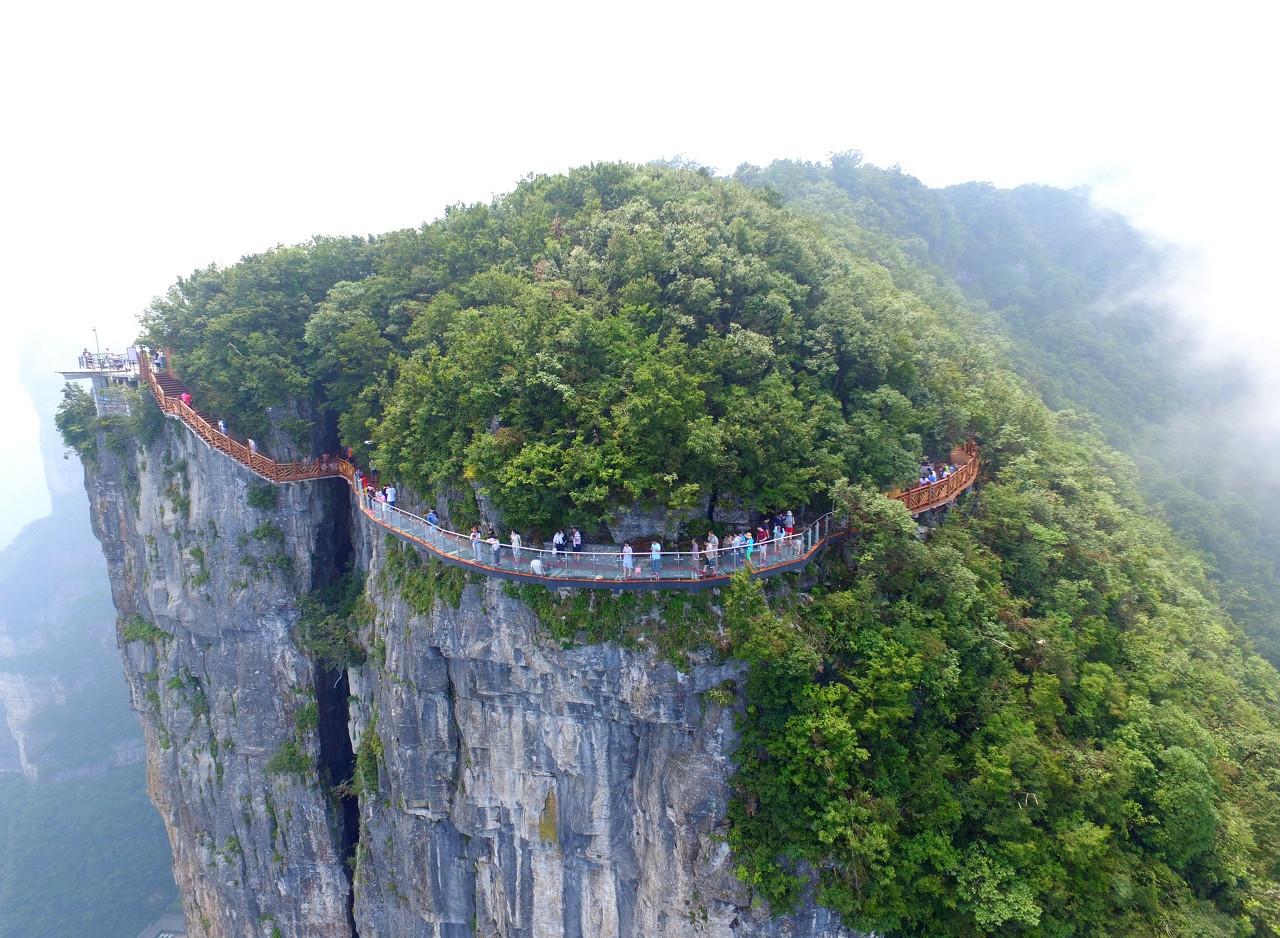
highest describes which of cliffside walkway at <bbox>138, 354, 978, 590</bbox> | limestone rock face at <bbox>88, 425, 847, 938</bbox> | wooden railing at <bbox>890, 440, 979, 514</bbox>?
wooden railing at <bbox>890, 440, 979, 514</bbox>

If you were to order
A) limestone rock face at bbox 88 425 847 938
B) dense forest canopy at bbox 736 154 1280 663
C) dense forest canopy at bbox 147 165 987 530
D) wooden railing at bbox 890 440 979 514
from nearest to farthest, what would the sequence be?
limestone rock face at bbox 88 425 847 938 → dense forest canopy at bbox 147 165 987 530 → wooden railing at bbox 890 440 979 514 → dense forest canopy at bbox 736 154 1280 663

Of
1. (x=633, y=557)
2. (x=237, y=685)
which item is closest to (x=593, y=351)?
(x=633, y=557)

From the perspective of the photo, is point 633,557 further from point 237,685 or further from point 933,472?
point 237,685

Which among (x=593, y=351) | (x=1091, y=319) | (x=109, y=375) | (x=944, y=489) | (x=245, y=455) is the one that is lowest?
(x=944, y=489)

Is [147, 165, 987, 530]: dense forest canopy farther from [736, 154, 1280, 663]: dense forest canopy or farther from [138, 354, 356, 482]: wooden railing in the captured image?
[736, 154, 1280, 663]: dense forest canopy

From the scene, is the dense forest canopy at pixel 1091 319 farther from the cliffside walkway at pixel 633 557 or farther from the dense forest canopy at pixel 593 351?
the cliffside walkway at pixel 633 557

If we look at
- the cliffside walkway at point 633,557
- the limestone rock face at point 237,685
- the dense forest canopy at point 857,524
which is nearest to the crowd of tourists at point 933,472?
the cliffside walkway at point 633,557

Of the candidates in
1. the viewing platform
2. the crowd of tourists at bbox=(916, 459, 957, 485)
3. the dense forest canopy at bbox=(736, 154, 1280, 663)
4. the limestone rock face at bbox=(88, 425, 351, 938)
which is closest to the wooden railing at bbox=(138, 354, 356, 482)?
the limestone rock face at bbox=(88, 425, 351, 938)
